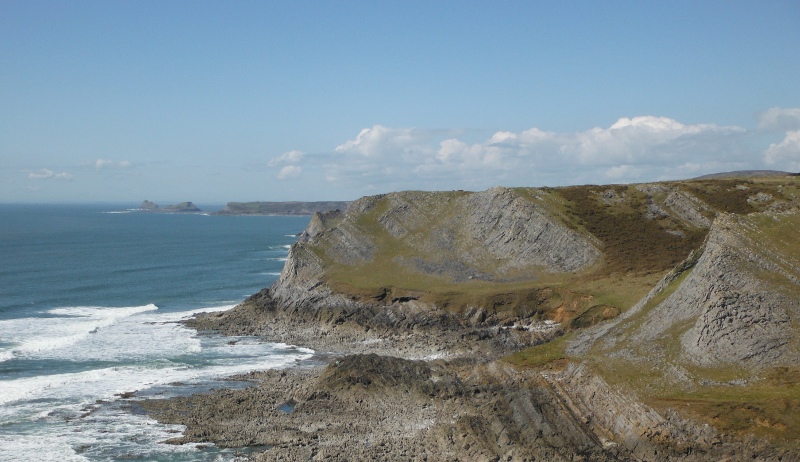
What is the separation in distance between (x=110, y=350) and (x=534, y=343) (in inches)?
1558

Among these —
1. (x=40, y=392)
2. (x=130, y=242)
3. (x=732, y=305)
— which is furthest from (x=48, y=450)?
(x=130, y=242)

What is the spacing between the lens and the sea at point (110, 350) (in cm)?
4231

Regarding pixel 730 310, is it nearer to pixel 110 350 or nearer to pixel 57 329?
pixel 110 350

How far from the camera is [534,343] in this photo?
6144cm

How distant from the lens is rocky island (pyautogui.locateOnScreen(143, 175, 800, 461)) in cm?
3634

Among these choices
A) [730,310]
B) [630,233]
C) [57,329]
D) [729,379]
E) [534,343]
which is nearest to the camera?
[729,379]

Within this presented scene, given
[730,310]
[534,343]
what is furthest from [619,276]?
[730,310]

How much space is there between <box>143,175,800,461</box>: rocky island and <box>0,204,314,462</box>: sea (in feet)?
10.2

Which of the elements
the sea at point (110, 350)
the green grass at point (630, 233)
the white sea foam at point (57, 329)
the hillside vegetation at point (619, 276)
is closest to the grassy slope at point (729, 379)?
the hillside vegetation at point (619, 276)

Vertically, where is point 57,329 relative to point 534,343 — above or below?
below

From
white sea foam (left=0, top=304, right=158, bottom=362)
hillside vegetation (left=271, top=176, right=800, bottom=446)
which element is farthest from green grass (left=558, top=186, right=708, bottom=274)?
white sea foam (left=0, top=304, right=158, bottom=362)

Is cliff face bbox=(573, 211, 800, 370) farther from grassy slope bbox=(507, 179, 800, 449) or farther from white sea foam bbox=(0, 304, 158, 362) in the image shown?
white sea foam bbox=(0, 304, 158, 362)

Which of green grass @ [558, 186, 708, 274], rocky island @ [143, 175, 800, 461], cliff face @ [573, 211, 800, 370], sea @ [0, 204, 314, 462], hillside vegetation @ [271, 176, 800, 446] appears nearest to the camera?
rocky island @ [143, 175, 800, 461]

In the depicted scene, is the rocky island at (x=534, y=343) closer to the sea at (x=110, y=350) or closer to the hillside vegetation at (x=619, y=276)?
the hillside vegetation at (x=619, y=276)
